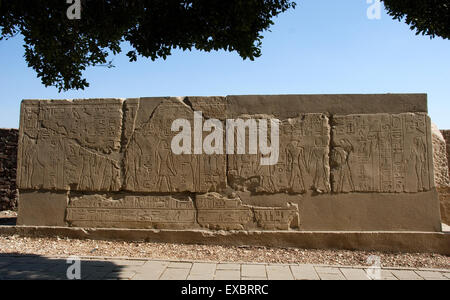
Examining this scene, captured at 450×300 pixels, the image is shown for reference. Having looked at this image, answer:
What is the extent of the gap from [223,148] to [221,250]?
1599 millimetres

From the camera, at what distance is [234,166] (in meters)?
5.31

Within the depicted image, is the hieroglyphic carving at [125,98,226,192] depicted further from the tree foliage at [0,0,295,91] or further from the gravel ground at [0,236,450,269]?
the tree foliage at [0,0,295,91]

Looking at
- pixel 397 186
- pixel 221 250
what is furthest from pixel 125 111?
pixel 397 186

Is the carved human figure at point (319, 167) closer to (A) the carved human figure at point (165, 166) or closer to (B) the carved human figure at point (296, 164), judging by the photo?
(B) the carved human figure at point (296, 164)

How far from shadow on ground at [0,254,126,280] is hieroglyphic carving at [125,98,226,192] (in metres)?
1.52

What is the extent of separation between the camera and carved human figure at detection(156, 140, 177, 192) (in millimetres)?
5371

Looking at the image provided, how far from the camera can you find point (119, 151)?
552 cm

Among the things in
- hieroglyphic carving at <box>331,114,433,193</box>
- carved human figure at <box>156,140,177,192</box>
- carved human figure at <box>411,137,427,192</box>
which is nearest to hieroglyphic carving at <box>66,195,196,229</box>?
carved human figure at <box>156,140,177,192</box>

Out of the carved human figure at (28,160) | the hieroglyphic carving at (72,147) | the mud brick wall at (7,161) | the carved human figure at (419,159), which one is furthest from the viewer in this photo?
the mud brick wall at (7,161)

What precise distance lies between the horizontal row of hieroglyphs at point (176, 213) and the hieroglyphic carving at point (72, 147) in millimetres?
328

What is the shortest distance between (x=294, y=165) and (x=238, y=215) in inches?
47.6

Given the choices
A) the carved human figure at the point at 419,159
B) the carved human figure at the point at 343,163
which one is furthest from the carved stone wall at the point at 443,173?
the carved human figure at the point at 343,163

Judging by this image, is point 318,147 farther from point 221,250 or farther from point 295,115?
point 221,250

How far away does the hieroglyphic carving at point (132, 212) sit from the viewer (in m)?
5.33
